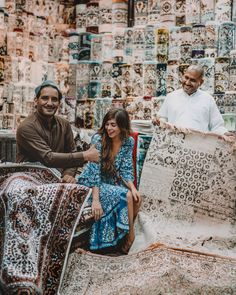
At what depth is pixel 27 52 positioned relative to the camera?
18.6 feet

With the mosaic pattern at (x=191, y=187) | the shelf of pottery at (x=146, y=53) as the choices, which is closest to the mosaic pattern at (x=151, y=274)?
the mosaic pattern at (x=191, y=187)

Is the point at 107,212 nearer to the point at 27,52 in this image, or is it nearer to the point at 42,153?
the point at 42,153

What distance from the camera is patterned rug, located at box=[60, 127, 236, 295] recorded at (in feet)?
11.1

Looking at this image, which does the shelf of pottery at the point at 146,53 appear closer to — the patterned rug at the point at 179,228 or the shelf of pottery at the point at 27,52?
the shelf of pottery at the point at 27,52

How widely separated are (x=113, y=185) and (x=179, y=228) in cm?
61

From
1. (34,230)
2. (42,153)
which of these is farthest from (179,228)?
(34,230)

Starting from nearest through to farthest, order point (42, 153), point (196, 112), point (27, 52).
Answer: point (42, 153)
point (196, 112)
point (27, 52)

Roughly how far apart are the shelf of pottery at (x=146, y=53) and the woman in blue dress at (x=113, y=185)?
1377 millimetres

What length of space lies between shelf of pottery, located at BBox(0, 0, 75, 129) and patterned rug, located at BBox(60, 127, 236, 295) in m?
1.63

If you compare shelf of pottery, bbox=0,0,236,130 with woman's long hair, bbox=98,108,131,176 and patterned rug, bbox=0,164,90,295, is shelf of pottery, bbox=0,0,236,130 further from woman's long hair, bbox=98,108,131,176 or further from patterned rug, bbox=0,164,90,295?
patterned rug, bbox=0,164,90,295

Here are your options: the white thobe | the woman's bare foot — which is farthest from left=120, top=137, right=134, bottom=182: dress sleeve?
the white thobe

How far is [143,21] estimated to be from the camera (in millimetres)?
5699

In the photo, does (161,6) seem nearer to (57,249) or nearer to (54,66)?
(54,66)

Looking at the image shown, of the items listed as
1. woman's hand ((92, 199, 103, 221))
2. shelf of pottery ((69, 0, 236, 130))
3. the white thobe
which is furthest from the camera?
shelf of pottery ((69, 0, 236, 130))
